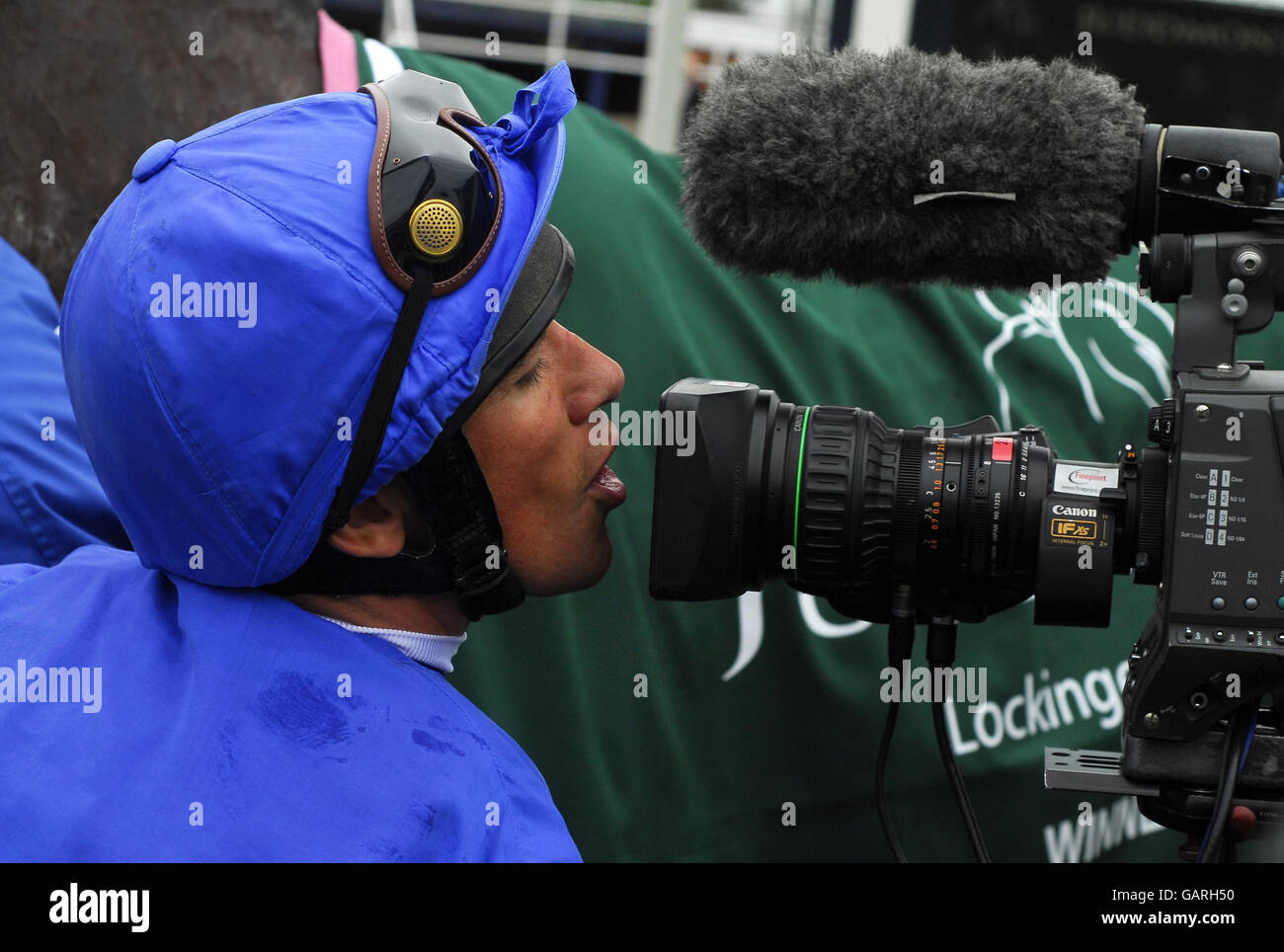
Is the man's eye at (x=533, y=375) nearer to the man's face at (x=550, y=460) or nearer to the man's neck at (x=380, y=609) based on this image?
the man's face at (x=550, y=460)

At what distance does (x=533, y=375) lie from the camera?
141cm

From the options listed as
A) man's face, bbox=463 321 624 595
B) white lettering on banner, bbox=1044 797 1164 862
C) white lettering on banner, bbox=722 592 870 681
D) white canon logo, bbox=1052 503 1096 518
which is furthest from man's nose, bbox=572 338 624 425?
white lettering on banner, bbox=1044 797 1164 862

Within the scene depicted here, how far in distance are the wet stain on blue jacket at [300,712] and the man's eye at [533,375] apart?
0.36 m

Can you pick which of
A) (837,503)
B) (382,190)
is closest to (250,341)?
(382,190)

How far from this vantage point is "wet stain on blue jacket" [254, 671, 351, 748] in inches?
48.8

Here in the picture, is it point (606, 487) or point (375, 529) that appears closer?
point (375, 529)

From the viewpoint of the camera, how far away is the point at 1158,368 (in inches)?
98.4

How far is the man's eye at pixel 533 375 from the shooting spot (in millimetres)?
1404

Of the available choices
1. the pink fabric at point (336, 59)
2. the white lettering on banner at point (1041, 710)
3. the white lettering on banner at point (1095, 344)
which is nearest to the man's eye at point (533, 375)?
the pink fabric at point (336, 59)

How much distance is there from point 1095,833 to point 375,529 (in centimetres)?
148

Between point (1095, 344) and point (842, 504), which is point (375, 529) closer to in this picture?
point (842, 504)

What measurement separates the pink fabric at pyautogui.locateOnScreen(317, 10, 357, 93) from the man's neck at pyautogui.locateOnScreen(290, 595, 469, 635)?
96cm

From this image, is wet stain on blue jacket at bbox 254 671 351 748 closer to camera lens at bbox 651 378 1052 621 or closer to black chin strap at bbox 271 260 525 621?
black chin strap at bbox 271 260 525 621

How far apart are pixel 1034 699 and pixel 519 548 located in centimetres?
114
